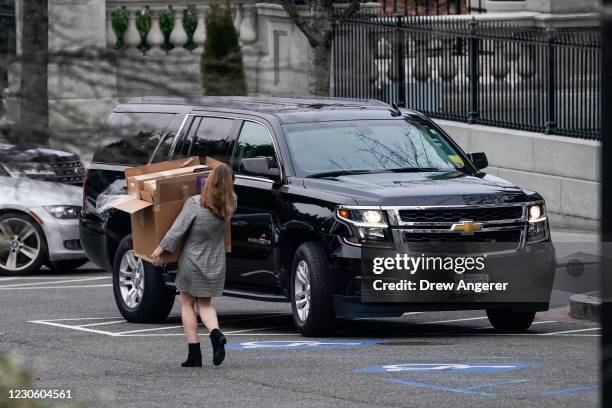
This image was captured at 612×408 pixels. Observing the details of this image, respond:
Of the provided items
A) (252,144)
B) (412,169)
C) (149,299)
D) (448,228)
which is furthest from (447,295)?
(149,299)

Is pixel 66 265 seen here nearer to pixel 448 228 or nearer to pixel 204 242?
pixel 204 242

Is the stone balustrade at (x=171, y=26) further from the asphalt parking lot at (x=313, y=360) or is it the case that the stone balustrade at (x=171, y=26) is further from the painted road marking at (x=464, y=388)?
the painted road marking at (x=464, y=388)

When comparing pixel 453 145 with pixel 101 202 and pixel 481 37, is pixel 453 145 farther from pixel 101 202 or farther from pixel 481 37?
pixel 481 37

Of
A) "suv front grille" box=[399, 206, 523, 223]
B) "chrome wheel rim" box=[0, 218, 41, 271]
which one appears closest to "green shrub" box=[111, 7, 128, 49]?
"chrome wheel rim" box=[0, 218, 41, 271]

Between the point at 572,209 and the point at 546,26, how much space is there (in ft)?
18.1

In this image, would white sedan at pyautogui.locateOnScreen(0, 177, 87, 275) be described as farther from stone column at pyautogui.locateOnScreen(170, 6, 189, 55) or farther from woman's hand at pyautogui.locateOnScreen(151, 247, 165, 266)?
stone column at pyautogui.locateOnScreen(170, 6, 189, 55)

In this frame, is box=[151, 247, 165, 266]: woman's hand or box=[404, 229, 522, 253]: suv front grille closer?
box=[151, 247, 165, 266]: woman's hand

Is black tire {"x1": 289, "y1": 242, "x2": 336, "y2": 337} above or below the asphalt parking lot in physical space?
above

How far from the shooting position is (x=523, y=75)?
2159cm

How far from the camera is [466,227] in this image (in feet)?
39.0

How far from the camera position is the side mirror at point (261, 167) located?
12.8m

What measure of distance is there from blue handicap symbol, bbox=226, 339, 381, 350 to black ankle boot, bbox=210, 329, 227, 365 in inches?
41.9

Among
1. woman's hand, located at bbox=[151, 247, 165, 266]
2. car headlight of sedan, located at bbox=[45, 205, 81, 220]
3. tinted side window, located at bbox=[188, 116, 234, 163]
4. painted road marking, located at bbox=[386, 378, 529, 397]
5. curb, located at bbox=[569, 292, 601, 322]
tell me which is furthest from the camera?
car headlight of sedan, located at bbox=[45, 205, 81, 220]

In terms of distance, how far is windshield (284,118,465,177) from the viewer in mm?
12836
